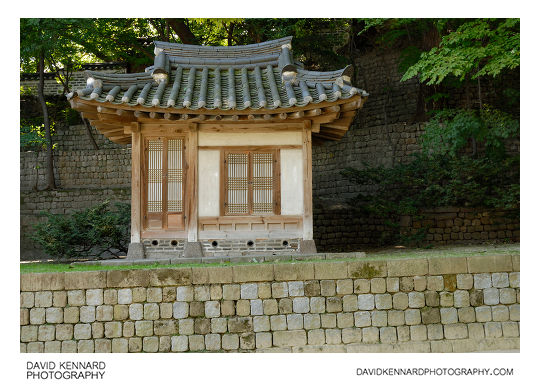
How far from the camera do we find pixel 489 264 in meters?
7.59

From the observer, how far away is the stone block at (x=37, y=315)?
7.36 metres

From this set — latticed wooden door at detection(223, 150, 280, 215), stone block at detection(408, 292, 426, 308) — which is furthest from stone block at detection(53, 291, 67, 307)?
stone block at detection(408, 292, 426, 308)

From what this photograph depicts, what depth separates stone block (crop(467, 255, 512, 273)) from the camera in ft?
24.8

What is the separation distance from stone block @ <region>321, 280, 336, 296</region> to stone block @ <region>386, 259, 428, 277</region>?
932mm

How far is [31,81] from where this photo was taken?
84.0ft

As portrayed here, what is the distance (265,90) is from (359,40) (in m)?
15.3

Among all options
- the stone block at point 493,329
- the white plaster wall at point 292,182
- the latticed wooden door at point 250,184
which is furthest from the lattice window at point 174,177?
the stone block at point 493,329

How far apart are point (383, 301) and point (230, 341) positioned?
8.17 feet

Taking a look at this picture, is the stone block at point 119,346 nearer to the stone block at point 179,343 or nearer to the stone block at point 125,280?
the stone block at point 179,343

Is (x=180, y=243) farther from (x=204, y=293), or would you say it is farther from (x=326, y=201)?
(x=326, y=201)

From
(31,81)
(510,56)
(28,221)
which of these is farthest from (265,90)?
(31,81)

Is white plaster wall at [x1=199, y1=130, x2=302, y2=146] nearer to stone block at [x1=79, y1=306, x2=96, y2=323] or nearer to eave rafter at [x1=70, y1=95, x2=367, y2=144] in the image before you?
eave rafter at [x1=70, y1=95, x2=367, y2=144]

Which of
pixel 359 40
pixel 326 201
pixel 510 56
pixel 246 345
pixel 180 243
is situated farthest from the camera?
pixel 359 40

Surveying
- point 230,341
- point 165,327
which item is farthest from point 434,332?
point 165,327
